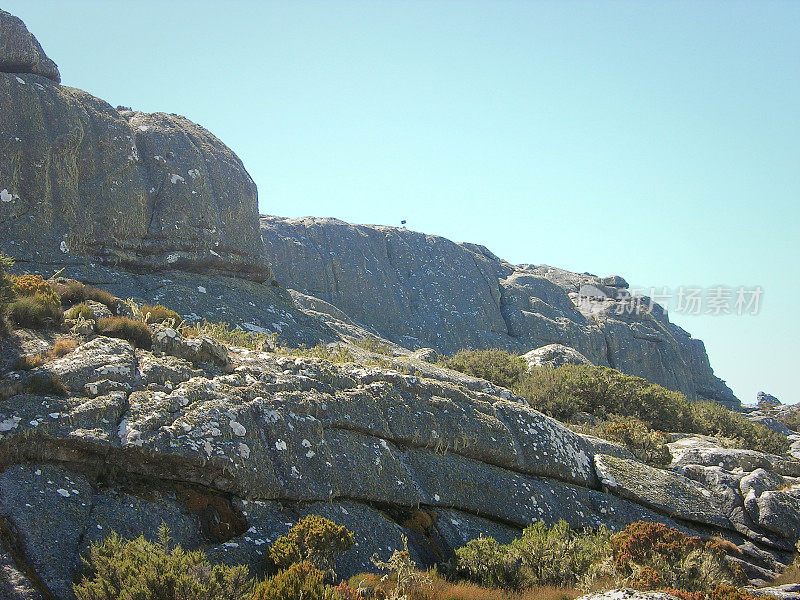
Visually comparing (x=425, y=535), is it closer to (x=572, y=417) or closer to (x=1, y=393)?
(x=1, y=393)

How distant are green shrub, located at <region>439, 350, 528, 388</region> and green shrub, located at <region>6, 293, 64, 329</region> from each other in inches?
573

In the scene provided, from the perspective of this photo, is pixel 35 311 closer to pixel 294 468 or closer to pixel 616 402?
pixel 294 468

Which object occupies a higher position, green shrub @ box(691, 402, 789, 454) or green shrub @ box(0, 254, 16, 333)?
green shrub @ box(0, 254, 16, 333)

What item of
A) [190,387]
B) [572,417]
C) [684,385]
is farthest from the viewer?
[684,385]

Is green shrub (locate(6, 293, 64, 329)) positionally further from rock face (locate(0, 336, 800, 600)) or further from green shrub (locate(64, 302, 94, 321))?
rock face (locate(0, 336, 800, 600))

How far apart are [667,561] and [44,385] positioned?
33.6 feet

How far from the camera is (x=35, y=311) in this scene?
426 inches

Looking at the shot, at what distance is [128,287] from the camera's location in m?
18.1

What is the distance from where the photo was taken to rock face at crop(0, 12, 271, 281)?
17891 mm

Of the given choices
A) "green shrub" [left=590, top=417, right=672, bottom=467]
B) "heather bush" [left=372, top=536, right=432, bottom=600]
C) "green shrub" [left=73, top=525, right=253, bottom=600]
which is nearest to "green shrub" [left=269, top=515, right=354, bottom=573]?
"heather bush" [left=372, top=536, right=432, bottom=600]

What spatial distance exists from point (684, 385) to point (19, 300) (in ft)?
161

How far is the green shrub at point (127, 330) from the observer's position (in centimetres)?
1120

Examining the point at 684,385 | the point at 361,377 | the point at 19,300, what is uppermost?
the point at 19,300

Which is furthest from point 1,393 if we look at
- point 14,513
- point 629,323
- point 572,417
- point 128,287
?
point 629,323
